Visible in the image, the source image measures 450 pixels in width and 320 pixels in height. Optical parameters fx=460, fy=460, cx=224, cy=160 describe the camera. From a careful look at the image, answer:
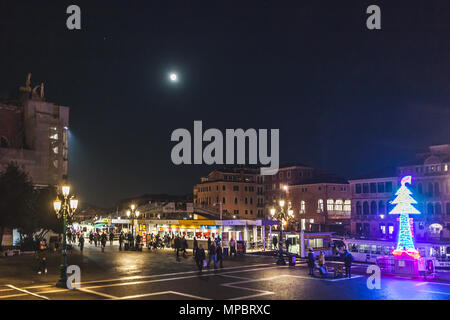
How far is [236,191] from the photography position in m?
100

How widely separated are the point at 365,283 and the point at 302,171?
2886 inches

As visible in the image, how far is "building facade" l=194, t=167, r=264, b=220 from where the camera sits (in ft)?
323

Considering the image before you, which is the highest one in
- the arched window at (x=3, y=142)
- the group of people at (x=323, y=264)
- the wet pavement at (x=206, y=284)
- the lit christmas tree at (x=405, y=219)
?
the arched window at (x=3, y=142)

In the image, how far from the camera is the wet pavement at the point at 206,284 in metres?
17.1

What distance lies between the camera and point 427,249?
3228 centimetres

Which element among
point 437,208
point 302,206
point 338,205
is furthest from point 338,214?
point 437,208

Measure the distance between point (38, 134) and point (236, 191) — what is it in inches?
1936

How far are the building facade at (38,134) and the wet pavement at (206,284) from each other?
34285 millimetres

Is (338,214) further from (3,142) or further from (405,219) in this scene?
(405,219)

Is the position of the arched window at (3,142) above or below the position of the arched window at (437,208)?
above

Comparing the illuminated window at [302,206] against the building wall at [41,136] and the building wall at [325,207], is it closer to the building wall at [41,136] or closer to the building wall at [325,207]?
the building wall at [325,207]

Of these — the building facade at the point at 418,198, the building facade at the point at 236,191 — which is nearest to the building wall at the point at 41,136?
the building facade at the point at 236,191
